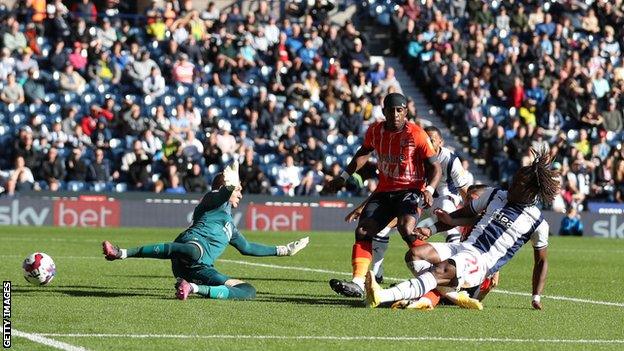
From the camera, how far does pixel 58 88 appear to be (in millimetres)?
33188

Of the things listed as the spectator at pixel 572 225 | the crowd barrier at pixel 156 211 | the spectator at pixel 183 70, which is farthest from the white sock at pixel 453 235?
the spectator at pixel 183 70

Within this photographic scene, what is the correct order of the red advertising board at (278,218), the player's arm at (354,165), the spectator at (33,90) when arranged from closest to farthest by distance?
the player's arm at (354,165) < the red advertising board at (278,218) < the spectator at (33,90)

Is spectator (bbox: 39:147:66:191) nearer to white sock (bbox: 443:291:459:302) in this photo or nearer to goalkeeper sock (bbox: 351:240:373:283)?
goalkeeper sock (bbox: 351:240:373:283)

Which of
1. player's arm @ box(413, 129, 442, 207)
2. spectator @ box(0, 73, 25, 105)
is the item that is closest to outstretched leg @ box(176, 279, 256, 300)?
player's arm @ box(413, 129, 442, 207)

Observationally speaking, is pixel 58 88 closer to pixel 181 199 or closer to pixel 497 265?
pixel 181 199

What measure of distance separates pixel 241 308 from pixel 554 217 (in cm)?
2310

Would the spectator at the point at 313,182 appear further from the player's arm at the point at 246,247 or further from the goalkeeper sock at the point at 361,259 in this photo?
the goalkeeper sock at the point at 361,259

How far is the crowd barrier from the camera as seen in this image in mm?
31188

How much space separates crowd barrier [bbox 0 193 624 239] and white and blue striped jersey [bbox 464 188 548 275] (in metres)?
19.8

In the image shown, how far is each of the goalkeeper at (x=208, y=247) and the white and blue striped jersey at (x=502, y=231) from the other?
2.18m

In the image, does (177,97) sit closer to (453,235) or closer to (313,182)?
(313,182)

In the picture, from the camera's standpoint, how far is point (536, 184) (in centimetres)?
1195

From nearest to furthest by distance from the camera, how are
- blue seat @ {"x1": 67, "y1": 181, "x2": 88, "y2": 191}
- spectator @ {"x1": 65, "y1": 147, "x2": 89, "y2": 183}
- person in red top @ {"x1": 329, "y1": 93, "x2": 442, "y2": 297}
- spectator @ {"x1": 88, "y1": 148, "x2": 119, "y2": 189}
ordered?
person in red top @ {"x1": 329, "y1": 93, "x2": 442, "y2": 297} < spectator @ {"x1": 65, "y1": 147, "x2": 89, "y2": 183} < blue seat @ {"x1": 67, "y1": 181, "x2": 88, "y2": 191} < spectator @ {"x1": 88, "y1": 148, "x2": 119, "y2": 189}

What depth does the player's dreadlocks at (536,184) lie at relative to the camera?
38.9 ft
